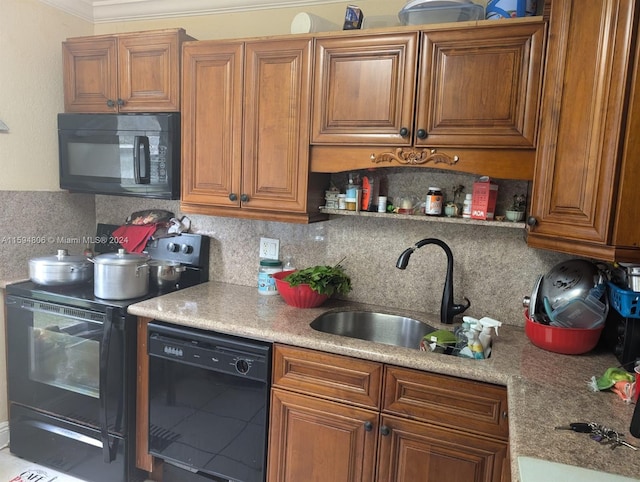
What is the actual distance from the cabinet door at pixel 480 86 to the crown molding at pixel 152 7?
84 centimetres

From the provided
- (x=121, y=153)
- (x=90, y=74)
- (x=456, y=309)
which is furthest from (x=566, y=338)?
(x=90, y=74)

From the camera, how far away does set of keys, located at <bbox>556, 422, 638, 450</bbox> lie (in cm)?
114

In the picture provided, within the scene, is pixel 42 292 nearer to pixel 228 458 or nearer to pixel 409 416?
pixel 228 458

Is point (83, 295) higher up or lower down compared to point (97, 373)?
higher up

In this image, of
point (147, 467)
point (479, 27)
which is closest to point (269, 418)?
point (147, 467)

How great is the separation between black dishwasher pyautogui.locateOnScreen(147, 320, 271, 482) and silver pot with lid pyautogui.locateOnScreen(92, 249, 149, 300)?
22 cm

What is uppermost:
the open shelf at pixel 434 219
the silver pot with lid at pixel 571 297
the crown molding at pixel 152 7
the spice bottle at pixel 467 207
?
the crown molding at pixel 152 7

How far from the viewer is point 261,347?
186 cm

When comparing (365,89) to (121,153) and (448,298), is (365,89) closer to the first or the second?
(448,298)

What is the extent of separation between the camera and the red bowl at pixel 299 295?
2.17 metres

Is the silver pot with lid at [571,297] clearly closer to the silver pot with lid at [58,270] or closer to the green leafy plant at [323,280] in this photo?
the green leafy plant at [323,280]

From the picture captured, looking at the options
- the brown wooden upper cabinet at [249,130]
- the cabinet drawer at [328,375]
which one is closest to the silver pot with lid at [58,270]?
the brown wooden upper cabinet at [249,130]

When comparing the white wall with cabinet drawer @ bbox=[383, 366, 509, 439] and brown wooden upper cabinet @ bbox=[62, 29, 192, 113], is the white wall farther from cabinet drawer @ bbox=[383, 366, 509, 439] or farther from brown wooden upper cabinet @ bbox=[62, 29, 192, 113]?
cabinet drawer @ bbox=[383, 366, 509, 439]

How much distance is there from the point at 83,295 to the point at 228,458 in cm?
101
